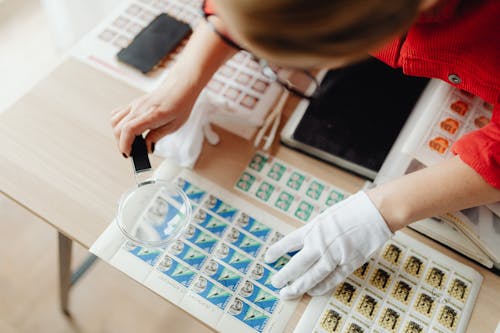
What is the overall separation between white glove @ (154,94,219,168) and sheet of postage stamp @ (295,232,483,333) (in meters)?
0.30

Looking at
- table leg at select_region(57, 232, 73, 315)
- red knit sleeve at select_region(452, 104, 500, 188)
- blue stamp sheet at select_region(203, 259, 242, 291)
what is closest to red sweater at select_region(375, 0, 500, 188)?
red knit sleeve at select_region(452, 104, 500, 188)

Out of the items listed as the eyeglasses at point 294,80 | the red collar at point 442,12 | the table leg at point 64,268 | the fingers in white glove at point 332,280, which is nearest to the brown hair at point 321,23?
the red collar at point 442,12

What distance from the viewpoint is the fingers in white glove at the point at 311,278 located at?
0.68 metres

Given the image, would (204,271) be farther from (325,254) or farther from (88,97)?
(88,97)

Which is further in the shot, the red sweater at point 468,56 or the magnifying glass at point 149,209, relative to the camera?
the magnifying glass at point 149,209

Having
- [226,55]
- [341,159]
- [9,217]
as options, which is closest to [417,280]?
[341,159]

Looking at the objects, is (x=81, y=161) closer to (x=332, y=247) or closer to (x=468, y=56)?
(x=332, y=247)

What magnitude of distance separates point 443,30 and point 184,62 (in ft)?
1.32

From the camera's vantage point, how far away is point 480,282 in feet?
2.35

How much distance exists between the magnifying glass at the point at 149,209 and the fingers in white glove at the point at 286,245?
0.14 m

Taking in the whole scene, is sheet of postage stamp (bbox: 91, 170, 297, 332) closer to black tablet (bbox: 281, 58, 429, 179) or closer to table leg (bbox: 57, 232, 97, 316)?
black tablet (bbox: 281, 58, 429, 179)

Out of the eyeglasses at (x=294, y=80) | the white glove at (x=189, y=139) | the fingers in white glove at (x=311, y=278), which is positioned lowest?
the fingers in white glove at (x=311, y=278)

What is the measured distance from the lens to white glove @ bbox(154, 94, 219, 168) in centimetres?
79

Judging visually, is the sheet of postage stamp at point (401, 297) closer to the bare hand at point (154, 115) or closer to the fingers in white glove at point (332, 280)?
the fingers in white glove at point (332, 280)
